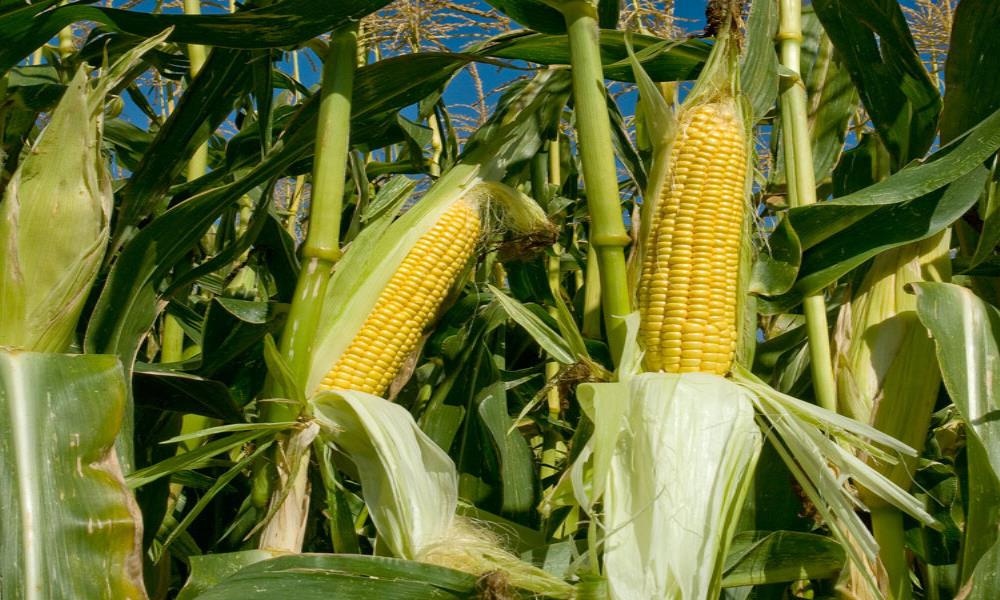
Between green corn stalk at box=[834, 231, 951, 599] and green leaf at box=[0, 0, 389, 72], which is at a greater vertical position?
green leaf at box=[0, 0, 389, 72]

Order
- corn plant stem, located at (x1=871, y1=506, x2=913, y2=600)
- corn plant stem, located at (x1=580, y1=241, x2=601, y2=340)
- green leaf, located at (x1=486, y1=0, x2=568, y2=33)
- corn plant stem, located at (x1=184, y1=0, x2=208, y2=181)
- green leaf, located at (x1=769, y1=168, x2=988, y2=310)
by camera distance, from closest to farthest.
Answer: corn plant stem, located at (x1=871, y1=506, x2=913, y2=600) → green leaf, located at (x1=769, y1=168, x2=988, y2=310) → green leaf, located at (x1=486, y1=0, x2=568, y2=33) → corn plant stem, located at (x1=580, y1=241, x2=601, y2=340) → corn plant stem, located at (x1=184, y1=0, x2=208, y2=181)

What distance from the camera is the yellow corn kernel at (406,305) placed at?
74.3 inches

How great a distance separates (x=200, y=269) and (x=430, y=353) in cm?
102

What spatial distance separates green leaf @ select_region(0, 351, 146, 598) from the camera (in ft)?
4.69

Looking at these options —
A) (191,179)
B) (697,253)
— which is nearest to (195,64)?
(191,179)

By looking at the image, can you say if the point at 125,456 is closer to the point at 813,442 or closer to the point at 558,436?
the point at 813,442

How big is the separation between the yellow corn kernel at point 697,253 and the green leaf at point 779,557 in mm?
366

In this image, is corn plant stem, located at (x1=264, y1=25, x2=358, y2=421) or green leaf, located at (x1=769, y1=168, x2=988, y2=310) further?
green leaf, located at (x1=769, y1=168, x2=988, y2=310)

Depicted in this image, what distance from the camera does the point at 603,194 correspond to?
5.93ft

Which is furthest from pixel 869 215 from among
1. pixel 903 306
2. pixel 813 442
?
pixel 813 442

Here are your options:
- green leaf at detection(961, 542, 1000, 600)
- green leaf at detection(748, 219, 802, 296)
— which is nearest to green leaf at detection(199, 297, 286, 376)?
green leaf at detection(748, 219, 802, 296)

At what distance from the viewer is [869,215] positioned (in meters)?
2.00

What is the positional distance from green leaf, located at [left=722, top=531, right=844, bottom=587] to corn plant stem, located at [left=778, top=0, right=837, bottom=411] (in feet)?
1.13

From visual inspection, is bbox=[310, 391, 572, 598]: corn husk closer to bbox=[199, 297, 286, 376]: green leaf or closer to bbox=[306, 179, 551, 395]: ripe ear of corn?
bbox=[306, 179, 551, 395]: ripe ear of corn
